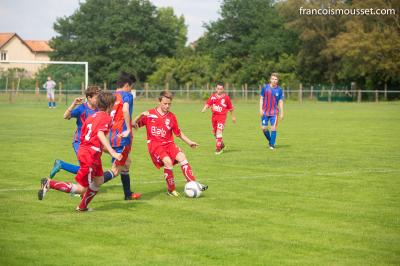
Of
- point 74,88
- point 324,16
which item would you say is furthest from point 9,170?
point 324,16

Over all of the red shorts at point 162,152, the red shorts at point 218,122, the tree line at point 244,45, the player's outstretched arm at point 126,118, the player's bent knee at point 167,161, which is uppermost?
the tree line at point 244,45

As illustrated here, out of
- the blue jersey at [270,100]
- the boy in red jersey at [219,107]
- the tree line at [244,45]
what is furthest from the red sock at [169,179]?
the tree line at [244,45]

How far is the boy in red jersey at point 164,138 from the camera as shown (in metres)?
11.7

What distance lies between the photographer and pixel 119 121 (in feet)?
37.5

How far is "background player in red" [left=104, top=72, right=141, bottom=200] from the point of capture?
11125 mm

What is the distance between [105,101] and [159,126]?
203cm

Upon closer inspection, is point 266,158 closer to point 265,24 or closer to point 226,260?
point 226,260

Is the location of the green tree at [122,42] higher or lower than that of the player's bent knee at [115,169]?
higher

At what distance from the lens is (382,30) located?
68688 mm

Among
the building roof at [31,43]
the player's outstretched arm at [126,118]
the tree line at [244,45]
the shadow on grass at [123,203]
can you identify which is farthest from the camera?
the building roof at [31,43]

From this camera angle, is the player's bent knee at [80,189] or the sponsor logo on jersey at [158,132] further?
the sponsor logo on jersey at [158,132]

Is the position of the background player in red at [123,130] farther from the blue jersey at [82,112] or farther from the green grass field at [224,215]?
the blue jersey at [82,112]

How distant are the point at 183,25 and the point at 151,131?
135 metres

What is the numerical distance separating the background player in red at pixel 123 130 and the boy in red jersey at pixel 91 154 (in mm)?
→ 1052
